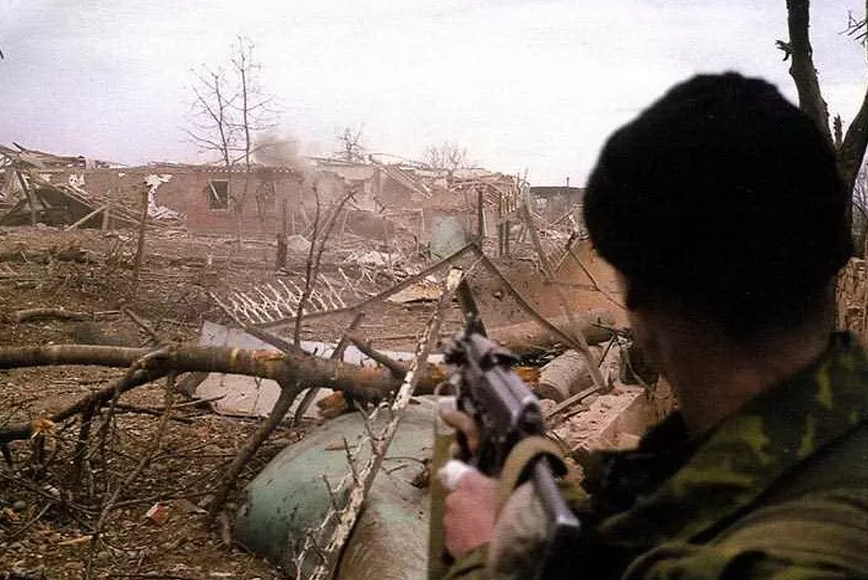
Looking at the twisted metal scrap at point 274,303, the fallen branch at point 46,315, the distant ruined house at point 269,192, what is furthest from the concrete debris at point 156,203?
the fallen branch at point 46,315

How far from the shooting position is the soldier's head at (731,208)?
0.94 m

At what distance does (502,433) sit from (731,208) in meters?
0.37

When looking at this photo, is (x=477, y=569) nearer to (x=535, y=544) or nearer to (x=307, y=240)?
(x=535, y=544)

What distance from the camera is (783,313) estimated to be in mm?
966

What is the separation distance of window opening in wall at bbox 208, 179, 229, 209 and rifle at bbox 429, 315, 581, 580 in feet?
93.0

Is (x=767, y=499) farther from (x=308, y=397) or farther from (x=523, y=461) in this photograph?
(x=308, y=397)

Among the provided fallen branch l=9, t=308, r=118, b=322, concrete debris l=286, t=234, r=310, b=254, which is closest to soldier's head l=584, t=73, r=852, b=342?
fallen branch l=9, t=308, r=118, b=322

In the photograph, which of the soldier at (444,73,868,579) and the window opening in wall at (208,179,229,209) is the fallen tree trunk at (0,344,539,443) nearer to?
the soldier at (444,73,868,579)

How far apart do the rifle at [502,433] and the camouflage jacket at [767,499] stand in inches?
1.6

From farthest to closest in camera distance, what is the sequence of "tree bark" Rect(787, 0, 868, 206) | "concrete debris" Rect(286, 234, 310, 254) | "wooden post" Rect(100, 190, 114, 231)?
1. "wooden post" Rect(100, 190, 114, 231)
2. "concrete debris" Rect(286, 234, 310, 254)
3. "tree bark" Rect(787, 0, 868, 206)

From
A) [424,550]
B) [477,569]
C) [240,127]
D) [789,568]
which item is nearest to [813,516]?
[789,568]

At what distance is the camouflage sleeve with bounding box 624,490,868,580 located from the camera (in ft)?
2.58

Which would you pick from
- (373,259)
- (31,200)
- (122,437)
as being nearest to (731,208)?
(122,437)

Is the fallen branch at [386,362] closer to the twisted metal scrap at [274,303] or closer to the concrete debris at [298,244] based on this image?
the twisted metal scrap at [274,303]
